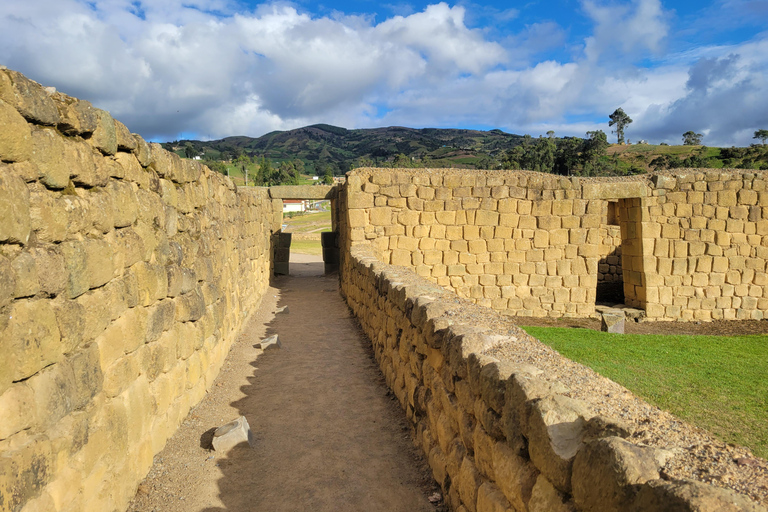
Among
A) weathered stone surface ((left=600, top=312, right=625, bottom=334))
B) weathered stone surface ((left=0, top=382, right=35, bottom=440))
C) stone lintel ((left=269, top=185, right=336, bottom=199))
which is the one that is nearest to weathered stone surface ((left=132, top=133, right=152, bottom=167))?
weathered stone surface ((left=0, top=382, right=35, bottom=440))

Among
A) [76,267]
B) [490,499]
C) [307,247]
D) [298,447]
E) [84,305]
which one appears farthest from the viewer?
[307,247]

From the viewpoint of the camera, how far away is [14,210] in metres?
2.69

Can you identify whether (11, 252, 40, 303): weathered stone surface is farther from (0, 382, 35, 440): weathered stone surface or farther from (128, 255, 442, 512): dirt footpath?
(128, 255, 442, 512): dirt footpath

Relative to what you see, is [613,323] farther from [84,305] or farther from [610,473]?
[84,305]

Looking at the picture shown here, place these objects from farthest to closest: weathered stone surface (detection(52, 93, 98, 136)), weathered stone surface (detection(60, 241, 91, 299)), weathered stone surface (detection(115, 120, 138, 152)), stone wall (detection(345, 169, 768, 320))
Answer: stone wall (detection(345, 169, 768, 320)) < weathered stone surface (detection(115, 120, 138, 152)) < weathered stone surface (detection(52, 93, 98, 136)) < weathered stone surface (detection(60, 241, 91, 299))

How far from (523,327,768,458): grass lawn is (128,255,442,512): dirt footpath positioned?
3.71m

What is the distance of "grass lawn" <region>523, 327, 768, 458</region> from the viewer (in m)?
6.07

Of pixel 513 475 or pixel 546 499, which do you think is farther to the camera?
pixel 513 475


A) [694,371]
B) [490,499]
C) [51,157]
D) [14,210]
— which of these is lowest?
[694,371]

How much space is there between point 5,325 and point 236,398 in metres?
4.13

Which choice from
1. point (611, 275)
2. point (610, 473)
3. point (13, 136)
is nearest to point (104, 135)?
point (13, 136)

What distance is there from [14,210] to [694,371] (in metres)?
9.12

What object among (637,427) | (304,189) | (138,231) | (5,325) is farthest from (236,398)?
(304,189)

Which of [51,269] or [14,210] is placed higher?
[14,210]
